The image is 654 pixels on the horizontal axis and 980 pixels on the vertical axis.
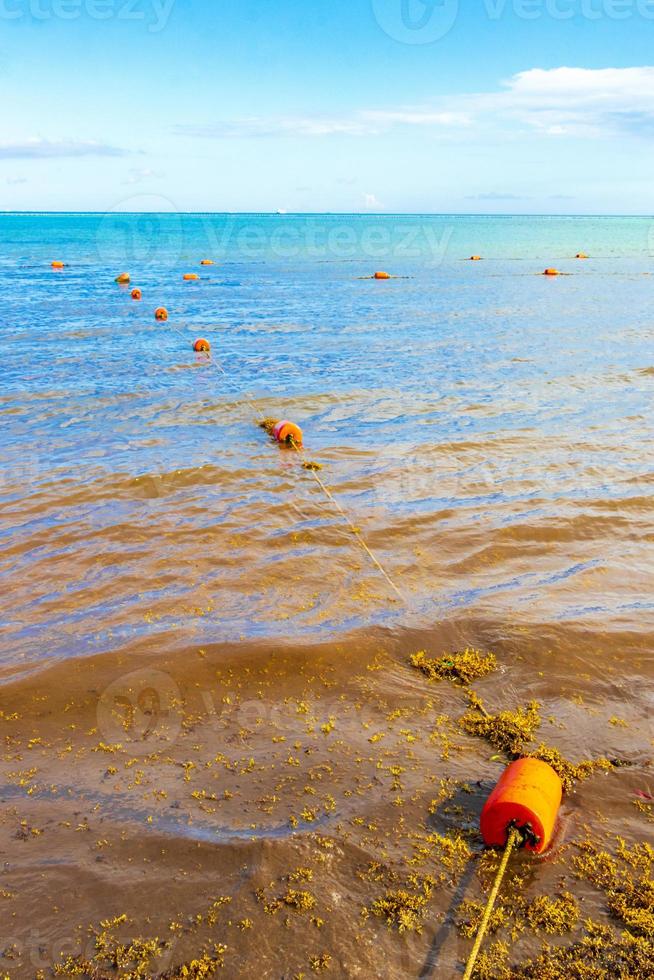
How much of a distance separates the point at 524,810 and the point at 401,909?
47.2 inches

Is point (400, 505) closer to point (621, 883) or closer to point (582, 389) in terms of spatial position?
point (621, 883)

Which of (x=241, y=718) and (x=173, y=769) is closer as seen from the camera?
(x=173, y=769)

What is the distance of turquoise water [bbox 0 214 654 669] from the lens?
9.09m

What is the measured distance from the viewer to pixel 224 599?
915 cm

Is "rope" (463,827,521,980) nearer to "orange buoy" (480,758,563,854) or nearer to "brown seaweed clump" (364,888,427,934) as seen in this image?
"orange buoy" (480,758,563,854)

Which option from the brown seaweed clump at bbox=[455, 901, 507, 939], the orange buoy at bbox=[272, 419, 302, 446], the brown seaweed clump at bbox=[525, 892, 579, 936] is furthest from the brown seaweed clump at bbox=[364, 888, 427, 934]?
the orange buoy at bbox=[272, 419, 302, 446]

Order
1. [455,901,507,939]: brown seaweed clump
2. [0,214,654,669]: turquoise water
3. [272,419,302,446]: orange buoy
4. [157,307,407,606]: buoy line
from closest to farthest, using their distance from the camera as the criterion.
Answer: [455,901,507,939]: brown seaweed clump, [0,214,654,669]: turquoise water, [157,307,407,606]: buoy line, [272,419,302,446]: orange buoy

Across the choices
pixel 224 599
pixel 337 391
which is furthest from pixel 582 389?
pixel 224 599

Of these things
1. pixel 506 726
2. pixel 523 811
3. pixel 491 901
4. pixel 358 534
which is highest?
pixel 523 811

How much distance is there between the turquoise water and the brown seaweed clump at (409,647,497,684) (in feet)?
2.91

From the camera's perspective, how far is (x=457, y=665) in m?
7.80

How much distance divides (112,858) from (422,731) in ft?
10.3

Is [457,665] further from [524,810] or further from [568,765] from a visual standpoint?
[524,810]

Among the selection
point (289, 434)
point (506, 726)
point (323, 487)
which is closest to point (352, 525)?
point (323, 487)
